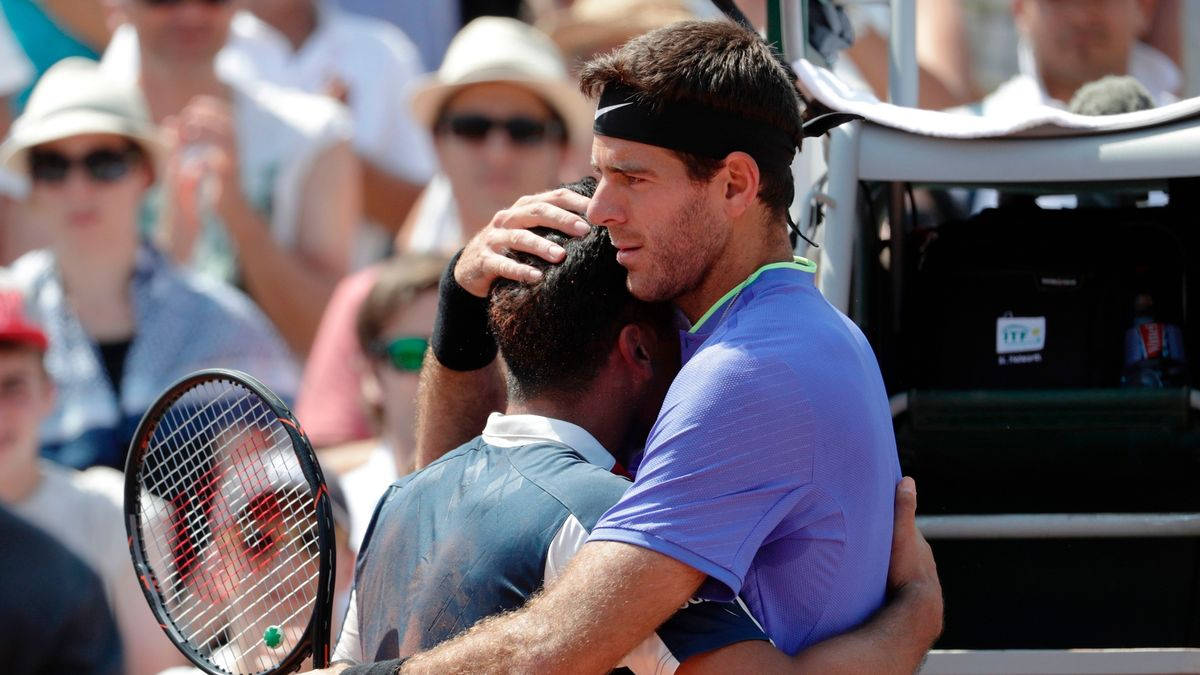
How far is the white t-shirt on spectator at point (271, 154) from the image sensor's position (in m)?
6.09

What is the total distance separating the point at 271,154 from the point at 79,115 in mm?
732

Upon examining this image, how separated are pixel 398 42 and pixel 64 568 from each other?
9.33 feet

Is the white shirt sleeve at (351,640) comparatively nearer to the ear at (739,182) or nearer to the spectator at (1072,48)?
the ear at (739,182)

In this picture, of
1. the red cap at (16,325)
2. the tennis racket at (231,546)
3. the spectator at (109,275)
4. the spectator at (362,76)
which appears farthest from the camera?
the spectator at (362,76)

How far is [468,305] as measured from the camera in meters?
3.23

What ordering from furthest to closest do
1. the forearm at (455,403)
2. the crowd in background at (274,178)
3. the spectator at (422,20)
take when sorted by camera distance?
the spectator at (422,20) → the crowd in background at (274,178) → the forearm at (455,403)

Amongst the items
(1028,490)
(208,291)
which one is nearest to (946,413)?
(1028,490)

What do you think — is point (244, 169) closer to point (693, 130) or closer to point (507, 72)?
point (507, 72)

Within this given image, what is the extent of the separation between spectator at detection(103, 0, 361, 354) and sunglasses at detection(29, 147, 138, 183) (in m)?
0.27

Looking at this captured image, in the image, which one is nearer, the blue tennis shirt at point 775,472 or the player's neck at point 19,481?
the blue tennis shirt at point 775,472

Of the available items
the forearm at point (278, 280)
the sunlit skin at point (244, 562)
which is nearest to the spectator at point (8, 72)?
the forearm at point (278, 280)

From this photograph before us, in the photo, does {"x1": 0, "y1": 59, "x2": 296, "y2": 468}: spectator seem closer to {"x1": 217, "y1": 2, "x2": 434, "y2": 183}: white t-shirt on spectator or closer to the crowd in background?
the crowd in background

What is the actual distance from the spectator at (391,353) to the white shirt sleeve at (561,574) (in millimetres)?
2700

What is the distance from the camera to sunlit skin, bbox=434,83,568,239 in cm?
595
